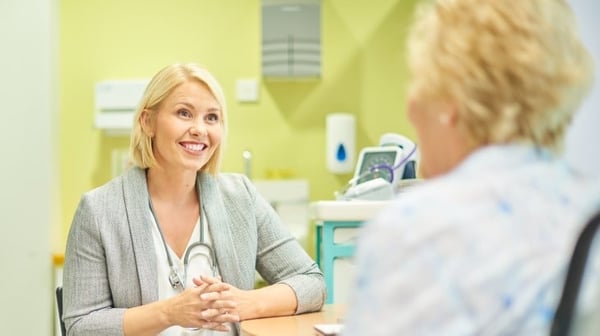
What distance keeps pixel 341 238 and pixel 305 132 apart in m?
1.56

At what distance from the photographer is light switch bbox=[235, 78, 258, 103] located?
4051 mm

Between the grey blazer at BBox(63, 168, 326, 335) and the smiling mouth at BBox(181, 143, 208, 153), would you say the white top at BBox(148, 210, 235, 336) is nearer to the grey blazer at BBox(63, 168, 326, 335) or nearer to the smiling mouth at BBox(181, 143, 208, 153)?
the grey blazer at BBox(63, 168, 326, 335)

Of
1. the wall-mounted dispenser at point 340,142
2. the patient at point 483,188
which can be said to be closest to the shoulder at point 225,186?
the patient at point 483,188

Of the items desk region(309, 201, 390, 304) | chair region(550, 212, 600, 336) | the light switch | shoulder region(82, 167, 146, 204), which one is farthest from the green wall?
chair region(550, 212, 600, 336)

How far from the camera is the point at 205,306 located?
1.85 meters

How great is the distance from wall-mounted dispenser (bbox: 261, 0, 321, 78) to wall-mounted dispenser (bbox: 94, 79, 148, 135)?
66 cm

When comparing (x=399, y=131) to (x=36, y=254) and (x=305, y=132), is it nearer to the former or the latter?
(x=305, y=132)

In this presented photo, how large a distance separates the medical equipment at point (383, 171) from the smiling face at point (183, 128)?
2.20ft

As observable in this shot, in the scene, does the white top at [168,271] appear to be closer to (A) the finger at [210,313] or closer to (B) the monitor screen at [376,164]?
(A) the finger at [210,313]

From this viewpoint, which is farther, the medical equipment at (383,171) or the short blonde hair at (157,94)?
the medical equipment at (383,171)

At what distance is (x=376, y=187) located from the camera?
2.65 m

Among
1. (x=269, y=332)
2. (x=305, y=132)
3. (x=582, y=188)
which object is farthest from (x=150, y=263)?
(x=305, y=132)

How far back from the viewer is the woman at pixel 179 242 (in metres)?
1.90

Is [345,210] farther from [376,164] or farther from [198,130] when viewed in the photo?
[198,130]
